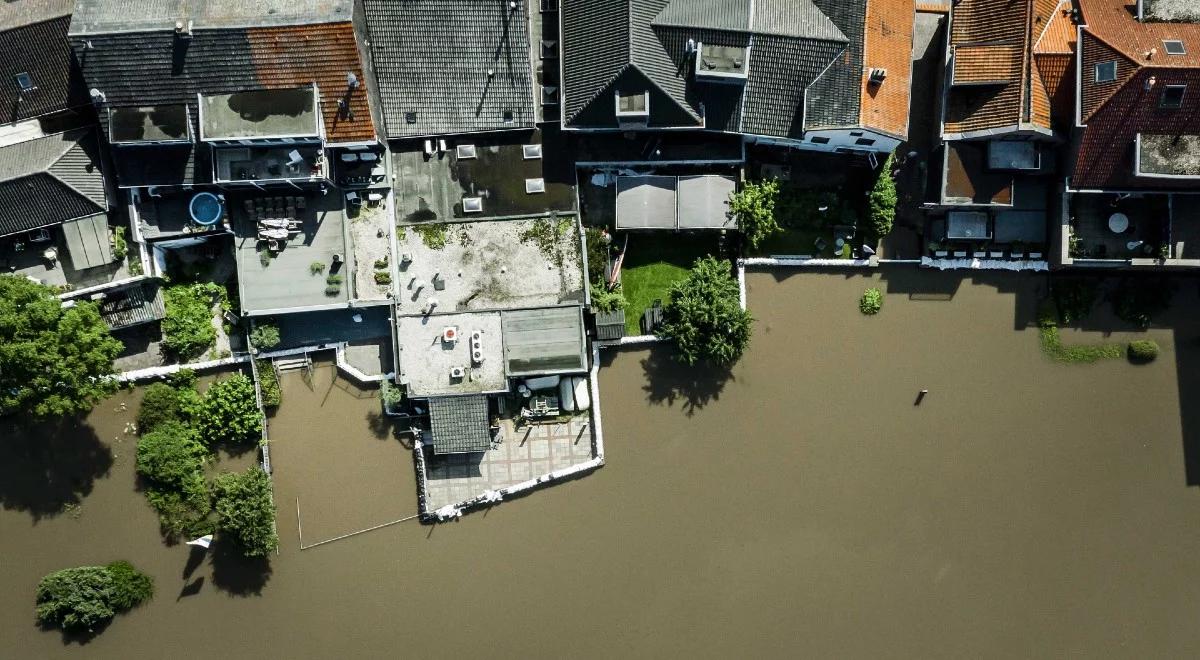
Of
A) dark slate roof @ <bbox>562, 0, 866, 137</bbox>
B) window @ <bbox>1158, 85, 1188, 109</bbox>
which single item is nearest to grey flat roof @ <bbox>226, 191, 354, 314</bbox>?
dark slate roof @ <bbox>562, 0, 866, 137</bbox>

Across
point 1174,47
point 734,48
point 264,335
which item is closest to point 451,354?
point 264,335

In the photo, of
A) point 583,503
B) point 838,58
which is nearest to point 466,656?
point 583,503

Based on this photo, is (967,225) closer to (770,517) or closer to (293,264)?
(770,517)

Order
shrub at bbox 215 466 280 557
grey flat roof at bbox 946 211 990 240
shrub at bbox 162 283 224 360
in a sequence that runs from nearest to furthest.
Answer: shrub at bbox 215 466 280 557, grey flat roof at bbox 946 211 990 240, shrub at bbox 162 283 224 360

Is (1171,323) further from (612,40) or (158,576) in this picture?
(158,576)

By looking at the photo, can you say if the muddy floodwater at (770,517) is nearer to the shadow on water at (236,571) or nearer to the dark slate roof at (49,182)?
the shadow on water at (236,571)

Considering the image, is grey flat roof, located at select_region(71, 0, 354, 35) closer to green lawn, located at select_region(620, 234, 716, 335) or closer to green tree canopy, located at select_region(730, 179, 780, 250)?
green lawn, located at select_region(620, 234, 716, 335)

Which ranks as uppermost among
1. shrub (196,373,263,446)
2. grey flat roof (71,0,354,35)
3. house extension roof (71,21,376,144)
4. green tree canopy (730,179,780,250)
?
grey flat roof (71,0,354,35)
